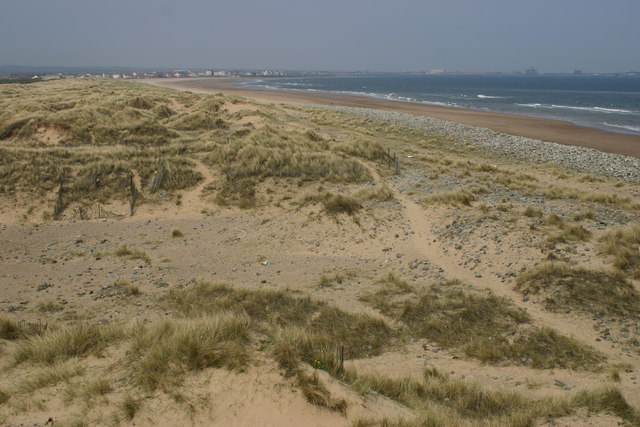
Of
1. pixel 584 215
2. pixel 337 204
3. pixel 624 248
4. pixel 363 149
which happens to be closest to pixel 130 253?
pixel 337 204

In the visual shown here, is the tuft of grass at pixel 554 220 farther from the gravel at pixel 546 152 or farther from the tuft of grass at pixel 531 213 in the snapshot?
the gravel at pixel 546 152

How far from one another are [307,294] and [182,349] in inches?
174

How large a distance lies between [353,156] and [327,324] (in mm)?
15825

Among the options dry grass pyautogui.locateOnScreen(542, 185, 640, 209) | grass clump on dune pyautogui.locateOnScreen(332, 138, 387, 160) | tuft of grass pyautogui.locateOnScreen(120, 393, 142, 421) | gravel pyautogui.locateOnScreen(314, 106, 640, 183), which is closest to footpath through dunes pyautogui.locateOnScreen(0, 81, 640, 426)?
tuft of grass pyautogui.locateOnScreen(120, 393, 142, 421)

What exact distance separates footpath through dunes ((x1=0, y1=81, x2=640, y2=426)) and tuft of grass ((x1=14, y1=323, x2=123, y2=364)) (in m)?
0.03

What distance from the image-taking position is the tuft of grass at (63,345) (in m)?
5.84

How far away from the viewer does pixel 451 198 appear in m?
15.4

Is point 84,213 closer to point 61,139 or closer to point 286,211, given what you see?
point 286,211

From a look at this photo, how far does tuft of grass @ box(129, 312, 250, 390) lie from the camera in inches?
207

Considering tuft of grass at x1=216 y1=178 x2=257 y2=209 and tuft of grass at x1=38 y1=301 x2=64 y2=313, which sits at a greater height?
tuft of grass at x1=216 y1=178 x2=257 y2=209

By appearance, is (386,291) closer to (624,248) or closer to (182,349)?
(182,349)

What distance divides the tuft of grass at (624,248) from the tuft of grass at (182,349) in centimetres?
909

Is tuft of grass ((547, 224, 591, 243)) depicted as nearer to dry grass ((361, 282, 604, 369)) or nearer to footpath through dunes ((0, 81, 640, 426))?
footpath through dunes ((0, 81, 640, 426))

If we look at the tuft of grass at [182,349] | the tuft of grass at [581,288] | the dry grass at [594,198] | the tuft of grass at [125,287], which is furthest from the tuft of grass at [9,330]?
the dry grass at [594,198]
